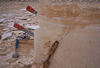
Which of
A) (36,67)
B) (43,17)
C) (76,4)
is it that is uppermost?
(76,4)

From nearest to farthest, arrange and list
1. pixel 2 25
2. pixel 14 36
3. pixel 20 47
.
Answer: pixel 20 47, pixel 14 36, pixel 2 25

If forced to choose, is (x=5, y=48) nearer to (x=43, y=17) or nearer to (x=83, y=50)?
(x=43, y=17)

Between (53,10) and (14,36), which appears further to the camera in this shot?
(14,36)

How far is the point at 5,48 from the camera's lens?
3.45m

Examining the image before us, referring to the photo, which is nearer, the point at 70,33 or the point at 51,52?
the point at 70,33

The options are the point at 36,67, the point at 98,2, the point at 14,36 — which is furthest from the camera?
the point at 14,36

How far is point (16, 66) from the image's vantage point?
2.72 m

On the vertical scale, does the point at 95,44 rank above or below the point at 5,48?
above

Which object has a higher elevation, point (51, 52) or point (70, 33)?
point (70, 33)

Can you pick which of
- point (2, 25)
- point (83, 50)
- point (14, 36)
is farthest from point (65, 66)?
point (2, 25)

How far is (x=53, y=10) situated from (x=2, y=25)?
3882 millimetres

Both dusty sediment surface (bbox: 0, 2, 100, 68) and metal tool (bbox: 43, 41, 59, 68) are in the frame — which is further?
metal tool (bbox: 43, 41, 59, 68)

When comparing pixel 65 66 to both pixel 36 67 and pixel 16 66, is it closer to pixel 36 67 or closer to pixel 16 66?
pixel 36 67

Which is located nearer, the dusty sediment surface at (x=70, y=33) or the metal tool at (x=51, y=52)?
the dusty sediment surface at (x=70, y=33)
